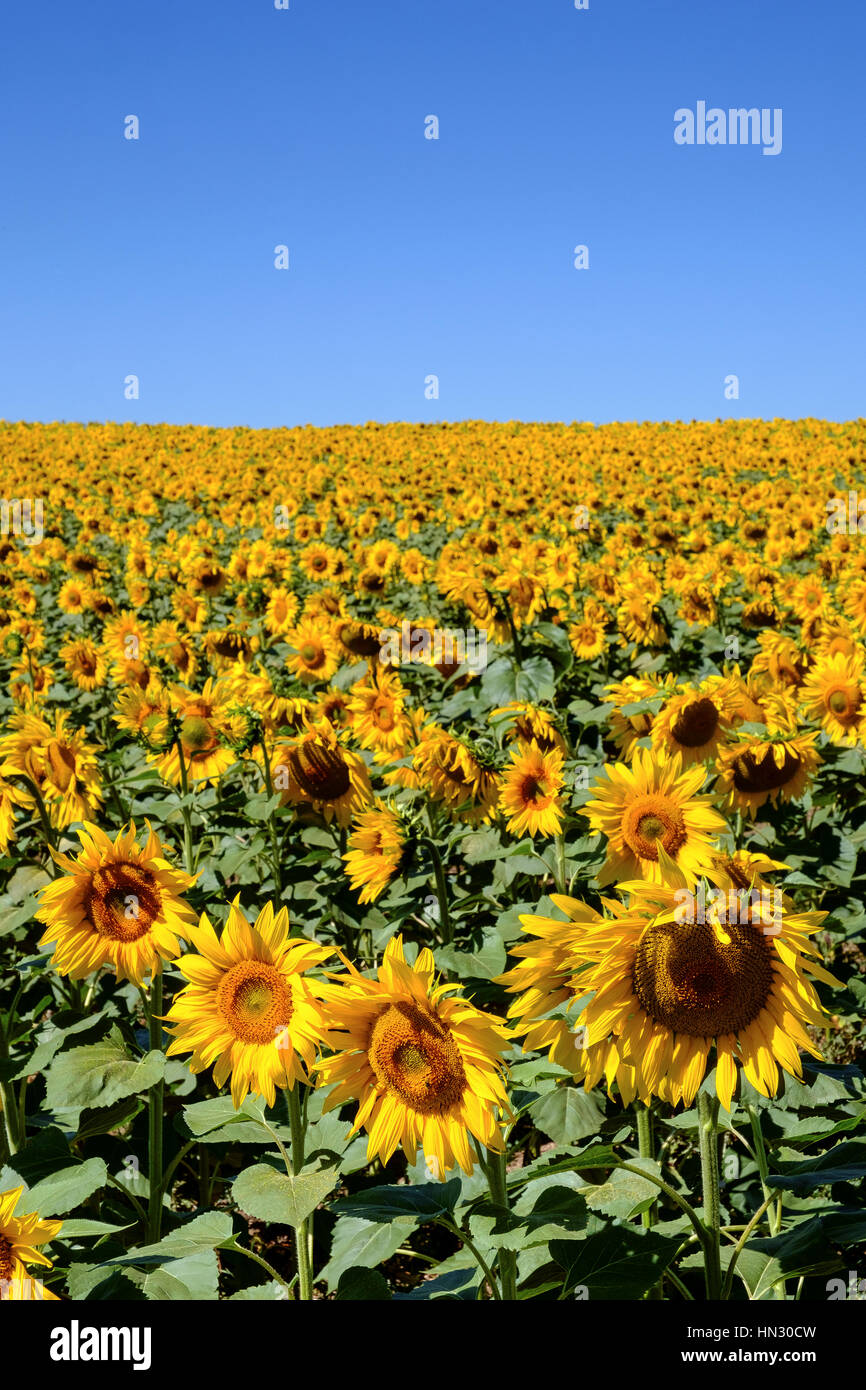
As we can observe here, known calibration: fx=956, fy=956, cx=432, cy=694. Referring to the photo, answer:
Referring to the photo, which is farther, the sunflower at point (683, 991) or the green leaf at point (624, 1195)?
the green leaf at point (624, 1195)

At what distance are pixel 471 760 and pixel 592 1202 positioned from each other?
→ 2.00 meters

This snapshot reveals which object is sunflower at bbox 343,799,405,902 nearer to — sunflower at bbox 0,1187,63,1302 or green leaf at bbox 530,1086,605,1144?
green leaf at bbox 530,1086,605,1144

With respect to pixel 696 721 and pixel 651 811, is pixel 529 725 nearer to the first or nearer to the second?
pixel 696 721

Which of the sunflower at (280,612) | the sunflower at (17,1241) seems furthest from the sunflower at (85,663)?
the sunflower at (17,1241)

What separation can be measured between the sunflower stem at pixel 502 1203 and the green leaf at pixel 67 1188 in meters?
0.89

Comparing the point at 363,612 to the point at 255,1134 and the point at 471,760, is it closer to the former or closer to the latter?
the point at 471,760

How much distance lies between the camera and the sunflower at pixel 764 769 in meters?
3.67

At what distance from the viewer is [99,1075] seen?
8.55 ft

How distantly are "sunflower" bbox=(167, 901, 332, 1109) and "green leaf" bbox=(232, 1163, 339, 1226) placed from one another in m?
0.20

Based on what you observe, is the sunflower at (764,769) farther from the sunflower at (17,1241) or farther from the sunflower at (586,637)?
the sunflower at (586,637)

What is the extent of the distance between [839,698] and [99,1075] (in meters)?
3.67

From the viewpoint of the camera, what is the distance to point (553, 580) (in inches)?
384

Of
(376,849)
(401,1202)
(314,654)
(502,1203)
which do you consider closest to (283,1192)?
(401,1202)

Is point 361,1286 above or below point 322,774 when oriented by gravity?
below
